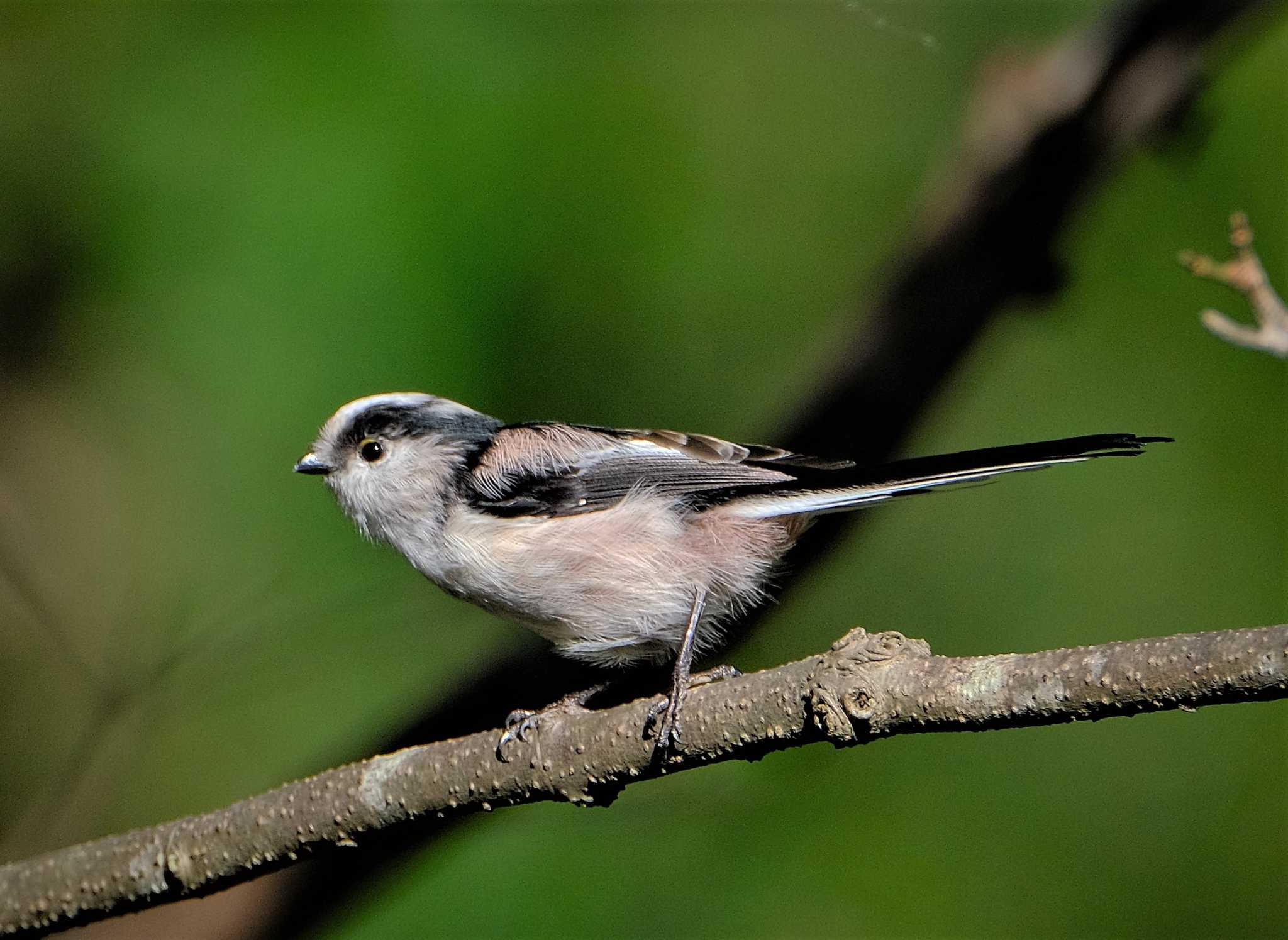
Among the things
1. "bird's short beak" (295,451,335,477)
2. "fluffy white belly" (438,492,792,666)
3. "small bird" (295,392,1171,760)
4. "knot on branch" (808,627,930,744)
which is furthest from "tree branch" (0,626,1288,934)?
"bird's short beak" (295,451,335,477)

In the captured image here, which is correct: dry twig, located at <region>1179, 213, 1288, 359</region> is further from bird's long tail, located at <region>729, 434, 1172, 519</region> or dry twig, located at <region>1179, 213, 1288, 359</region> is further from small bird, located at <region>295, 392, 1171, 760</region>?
small bird, located at <region>295, 392, 1171, 760</region>

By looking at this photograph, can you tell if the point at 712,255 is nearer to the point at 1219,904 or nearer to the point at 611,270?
the point at 611,270

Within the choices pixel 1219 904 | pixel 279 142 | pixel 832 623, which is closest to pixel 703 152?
pixel 279 142

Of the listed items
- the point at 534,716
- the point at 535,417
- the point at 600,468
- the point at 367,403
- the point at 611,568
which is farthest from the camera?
the point at 535,417

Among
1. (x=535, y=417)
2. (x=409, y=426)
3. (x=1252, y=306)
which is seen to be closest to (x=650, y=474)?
(x=409, y=426)

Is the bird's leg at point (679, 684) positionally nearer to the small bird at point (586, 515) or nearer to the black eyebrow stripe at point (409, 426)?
the small bird at point (586, 515)

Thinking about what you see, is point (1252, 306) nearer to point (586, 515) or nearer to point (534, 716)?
point (586, 515)
